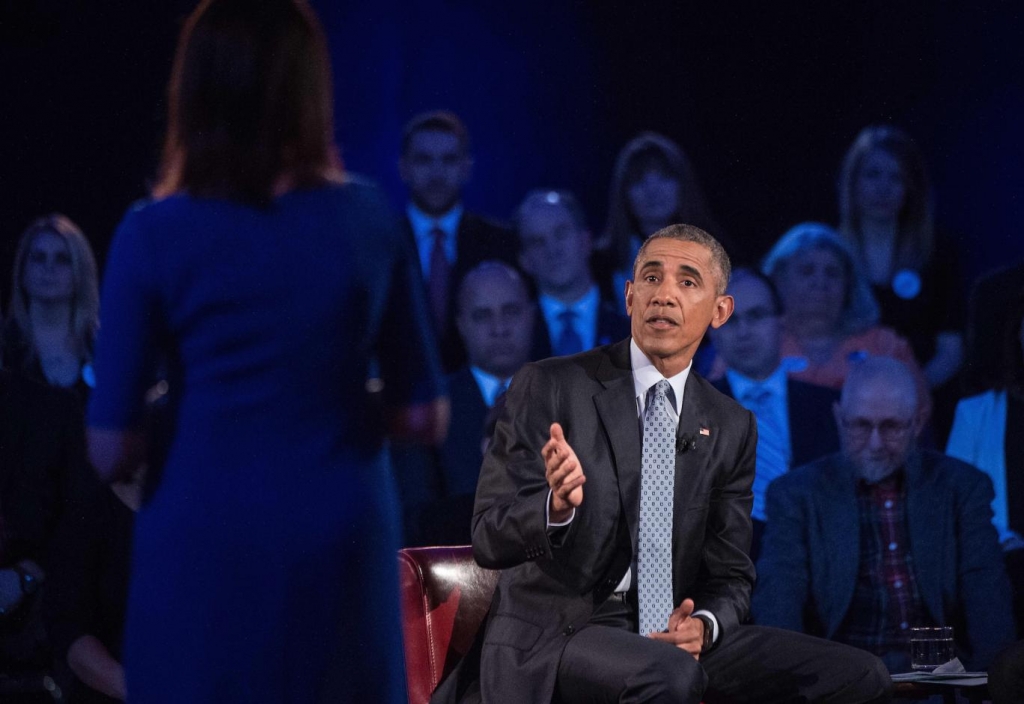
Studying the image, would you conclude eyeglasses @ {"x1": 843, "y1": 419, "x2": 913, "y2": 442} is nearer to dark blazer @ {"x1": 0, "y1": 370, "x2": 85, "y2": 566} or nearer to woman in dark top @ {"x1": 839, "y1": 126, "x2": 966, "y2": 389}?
woman in dark top @ {"x1": 839, "y1": 126, "x2": 966, "y2": 389}

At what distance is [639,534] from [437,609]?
1.67ft

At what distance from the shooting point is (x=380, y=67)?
14.0ft

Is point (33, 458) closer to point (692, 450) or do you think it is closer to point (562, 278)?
point (562, 278)

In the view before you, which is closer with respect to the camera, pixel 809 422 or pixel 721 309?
pixel 721 309

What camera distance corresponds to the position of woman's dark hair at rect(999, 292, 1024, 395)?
4480mm

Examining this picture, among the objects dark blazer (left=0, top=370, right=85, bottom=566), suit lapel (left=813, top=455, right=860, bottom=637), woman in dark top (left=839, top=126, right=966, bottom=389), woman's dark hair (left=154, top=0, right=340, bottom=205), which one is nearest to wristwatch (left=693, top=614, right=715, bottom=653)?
woman's dark hair (left=154, top=0, right=340, bottom=205)

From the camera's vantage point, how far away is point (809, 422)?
14.4 ft

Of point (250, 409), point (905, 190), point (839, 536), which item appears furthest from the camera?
point (905, 190)

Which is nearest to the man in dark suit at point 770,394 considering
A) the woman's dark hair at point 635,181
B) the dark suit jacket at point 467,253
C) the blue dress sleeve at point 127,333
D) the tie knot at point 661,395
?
the woman's dark hair at point 635,181

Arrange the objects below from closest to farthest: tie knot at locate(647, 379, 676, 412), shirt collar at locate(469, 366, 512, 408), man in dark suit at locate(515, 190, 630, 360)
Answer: tie knot at locate(647, 379, 676, 412)
shirt collar at locate(469, 366, 512, 408)
man in dark suit at locate(515, 190, 630, 360)

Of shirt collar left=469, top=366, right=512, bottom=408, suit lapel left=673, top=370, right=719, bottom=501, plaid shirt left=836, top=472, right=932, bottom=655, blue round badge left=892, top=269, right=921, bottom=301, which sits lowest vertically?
plaid shirt left=836, top=472, right=932, bottom=655

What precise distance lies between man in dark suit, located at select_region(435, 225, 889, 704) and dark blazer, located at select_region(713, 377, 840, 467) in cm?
206

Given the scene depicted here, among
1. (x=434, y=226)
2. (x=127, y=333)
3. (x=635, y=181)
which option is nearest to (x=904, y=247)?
(x=635, y=181)

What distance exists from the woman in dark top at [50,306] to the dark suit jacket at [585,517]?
220cm
